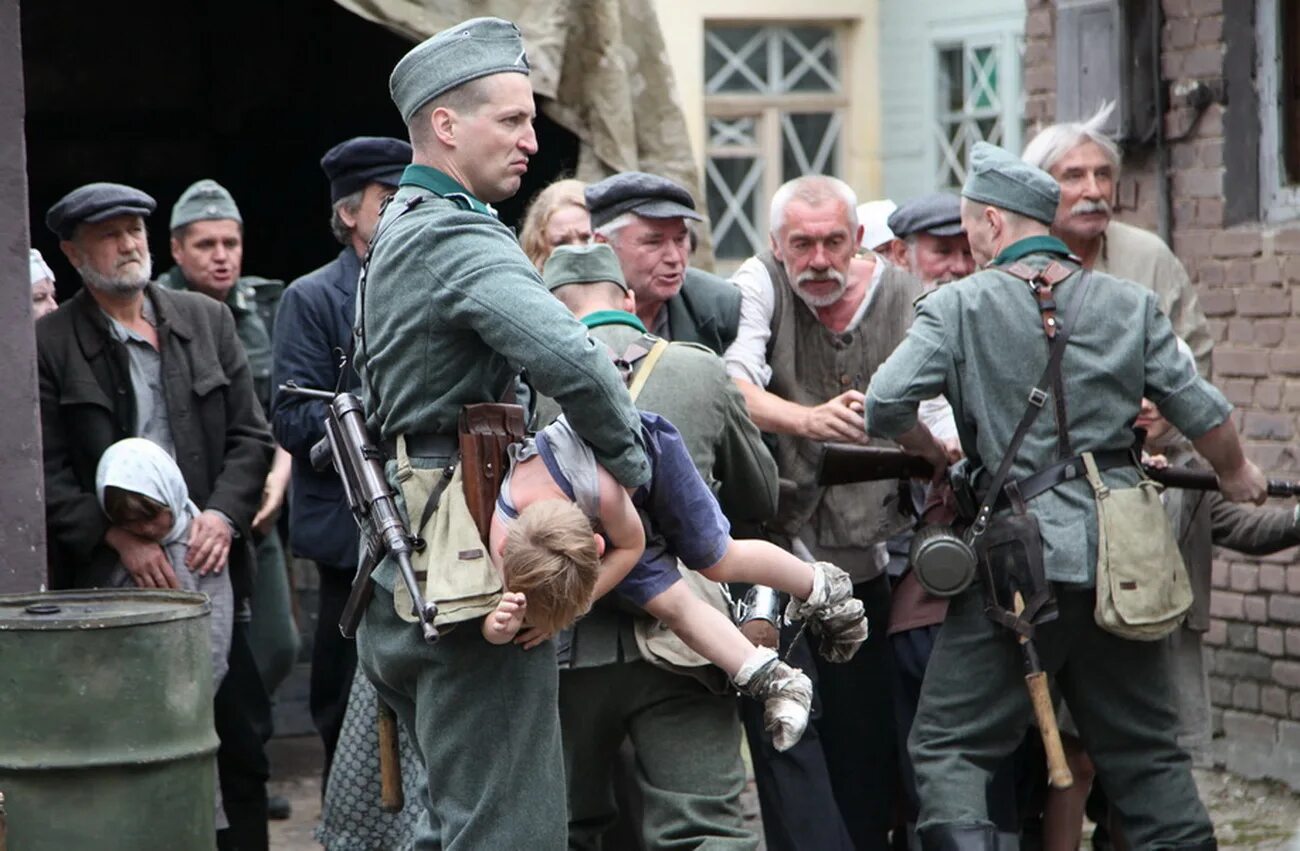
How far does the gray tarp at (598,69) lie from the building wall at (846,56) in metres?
8.25

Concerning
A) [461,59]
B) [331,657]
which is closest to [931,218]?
[331,657]

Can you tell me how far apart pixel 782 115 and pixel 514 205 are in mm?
8824

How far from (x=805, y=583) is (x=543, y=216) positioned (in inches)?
64.2

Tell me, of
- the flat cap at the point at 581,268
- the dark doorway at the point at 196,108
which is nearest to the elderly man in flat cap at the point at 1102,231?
the flat cap at the point at 581,268

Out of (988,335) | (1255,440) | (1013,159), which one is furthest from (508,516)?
(1255,440)

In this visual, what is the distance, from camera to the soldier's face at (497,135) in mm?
4148

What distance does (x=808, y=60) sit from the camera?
56.2 feet

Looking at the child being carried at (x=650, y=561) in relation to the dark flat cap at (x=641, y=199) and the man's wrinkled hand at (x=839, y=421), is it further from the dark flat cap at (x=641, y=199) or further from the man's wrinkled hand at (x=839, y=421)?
the dark flat cap at (x=641, y=199)

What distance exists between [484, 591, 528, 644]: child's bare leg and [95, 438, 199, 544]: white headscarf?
1.95 meters

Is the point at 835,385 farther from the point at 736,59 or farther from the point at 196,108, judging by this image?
the point at 736,59

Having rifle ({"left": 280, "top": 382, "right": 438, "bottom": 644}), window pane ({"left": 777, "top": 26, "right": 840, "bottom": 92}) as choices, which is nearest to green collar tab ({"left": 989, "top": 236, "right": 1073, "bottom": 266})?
rifle ({"left": 280, "top": 382, "right": 438, "bottom": 644})

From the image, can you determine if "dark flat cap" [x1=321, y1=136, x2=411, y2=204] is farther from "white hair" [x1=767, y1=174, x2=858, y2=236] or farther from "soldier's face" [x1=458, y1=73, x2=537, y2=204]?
"soldier's face" [x1=458, y1=73, x2=537, y2=204]

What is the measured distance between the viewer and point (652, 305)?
18.2 feet

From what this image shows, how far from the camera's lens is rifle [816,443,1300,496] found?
5.45m
